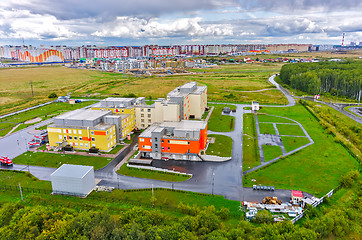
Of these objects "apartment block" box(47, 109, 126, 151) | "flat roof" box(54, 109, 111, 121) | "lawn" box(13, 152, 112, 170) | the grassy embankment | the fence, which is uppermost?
"flat roof" box(54, 109, 111, 121)

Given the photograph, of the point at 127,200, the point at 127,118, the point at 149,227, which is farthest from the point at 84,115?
the point at 149,227

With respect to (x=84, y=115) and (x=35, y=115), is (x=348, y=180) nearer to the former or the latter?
(x=84, y=115)

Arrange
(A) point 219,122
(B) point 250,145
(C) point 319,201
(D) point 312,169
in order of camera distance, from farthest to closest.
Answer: (A) point 219,122
(B) point 250,145
(D) point 312,169
(C) point 319,201

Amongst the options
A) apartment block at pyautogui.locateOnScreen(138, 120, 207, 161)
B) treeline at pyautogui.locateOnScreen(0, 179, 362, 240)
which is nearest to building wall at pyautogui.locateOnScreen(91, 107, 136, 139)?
apartment block at pyautogui.locateOnScreen(138, 120, 207, 161)

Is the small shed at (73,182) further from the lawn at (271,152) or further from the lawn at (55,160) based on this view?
the lawn at (271,152)

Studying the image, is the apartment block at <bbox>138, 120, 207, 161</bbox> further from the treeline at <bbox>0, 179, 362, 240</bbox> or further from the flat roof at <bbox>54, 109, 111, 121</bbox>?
the treeline at <bbox>0, 179, 362, 240</bbox>

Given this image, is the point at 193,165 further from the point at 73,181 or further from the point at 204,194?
the point at 73,181

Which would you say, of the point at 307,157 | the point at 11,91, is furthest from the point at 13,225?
the point at 11,91
